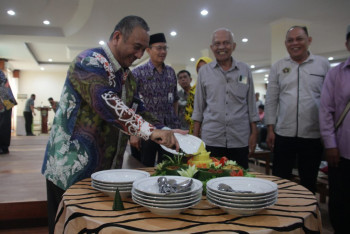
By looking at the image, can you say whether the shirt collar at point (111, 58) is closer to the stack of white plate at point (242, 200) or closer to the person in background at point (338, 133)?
the stack of white plate at point (242, 200)

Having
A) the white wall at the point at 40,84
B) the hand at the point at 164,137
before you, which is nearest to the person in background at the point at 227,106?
the hand at the point at 164,137

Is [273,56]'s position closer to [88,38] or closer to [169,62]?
[88,38]

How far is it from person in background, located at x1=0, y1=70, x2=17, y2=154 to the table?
3.21 metres

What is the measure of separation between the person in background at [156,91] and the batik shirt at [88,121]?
1180mm

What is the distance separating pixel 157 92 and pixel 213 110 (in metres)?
0.63

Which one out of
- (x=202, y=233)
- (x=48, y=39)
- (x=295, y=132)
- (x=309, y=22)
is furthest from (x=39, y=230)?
(x=48, y=39)

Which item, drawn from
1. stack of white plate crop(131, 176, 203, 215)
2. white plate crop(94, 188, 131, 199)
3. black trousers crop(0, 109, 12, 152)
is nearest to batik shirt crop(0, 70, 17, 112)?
black trousers crop(0, 109, 12, 152)

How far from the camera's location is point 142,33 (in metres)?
1.30

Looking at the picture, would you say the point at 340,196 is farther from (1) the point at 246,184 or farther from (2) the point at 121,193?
(2) the point at 121,193

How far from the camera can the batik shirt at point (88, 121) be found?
118cm

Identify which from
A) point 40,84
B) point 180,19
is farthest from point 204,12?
point 40,84

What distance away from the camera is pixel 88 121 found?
1310 millimetres

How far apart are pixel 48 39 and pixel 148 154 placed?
7.59m

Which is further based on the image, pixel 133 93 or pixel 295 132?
pixel 295 132
